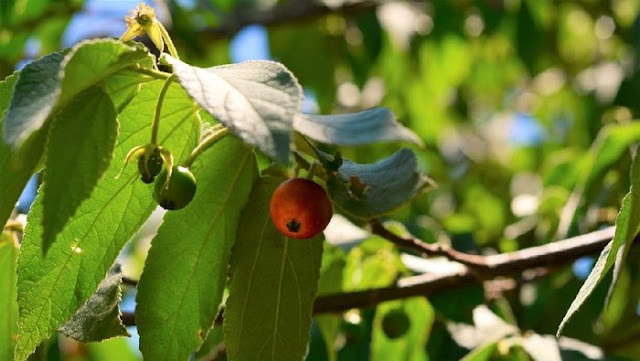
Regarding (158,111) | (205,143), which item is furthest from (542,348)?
(158,111)

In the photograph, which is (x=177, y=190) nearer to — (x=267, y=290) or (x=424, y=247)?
(x=267, y=290)

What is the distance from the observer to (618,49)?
15.1 feet

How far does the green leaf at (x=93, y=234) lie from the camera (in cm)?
145

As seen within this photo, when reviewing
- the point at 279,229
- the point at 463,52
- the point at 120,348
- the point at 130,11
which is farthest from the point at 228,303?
the point at 463,52

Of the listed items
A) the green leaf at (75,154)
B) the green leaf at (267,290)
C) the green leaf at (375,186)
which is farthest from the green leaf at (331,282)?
the green leaf at (75,154)

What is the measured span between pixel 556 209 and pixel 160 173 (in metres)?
1.65

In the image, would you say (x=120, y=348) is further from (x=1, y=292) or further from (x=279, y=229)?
(x=279, y=229)

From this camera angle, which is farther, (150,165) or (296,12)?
(296,12)

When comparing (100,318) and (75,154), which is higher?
(75,154)

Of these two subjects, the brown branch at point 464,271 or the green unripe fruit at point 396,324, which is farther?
the green unripe fruit at point 396,324

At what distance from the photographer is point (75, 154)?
125cm

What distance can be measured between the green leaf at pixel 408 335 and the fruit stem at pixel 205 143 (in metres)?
0.85

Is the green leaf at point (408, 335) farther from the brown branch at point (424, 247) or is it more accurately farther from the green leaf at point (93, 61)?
the green leaf at point (93, 61)

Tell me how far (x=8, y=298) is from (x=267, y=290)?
1.71ft
